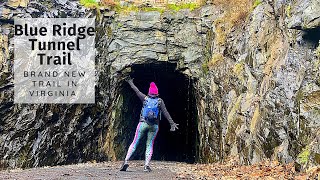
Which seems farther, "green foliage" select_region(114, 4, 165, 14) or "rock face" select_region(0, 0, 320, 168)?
"green foliage" select_region(114, 4, 165, 14)

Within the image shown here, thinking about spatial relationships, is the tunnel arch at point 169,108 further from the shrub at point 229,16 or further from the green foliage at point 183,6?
the shrub at point 229,16

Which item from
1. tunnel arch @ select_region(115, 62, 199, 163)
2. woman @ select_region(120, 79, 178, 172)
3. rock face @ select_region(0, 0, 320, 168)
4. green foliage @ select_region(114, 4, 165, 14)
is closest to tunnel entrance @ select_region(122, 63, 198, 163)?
tunnel arch @ select_region(115, 62, 199, 163)

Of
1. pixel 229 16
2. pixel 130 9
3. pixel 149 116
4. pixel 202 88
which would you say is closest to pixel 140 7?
pixel 130 9

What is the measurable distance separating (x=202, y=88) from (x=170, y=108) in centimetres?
733

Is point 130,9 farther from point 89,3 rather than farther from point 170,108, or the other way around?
point 170,108

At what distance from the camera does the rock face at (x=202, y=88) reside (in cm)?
830

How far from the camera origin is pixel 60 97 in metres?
13.3

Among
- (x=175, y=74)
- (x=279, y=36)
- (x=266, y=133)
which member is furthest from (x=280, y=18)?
(x=175, y=74)

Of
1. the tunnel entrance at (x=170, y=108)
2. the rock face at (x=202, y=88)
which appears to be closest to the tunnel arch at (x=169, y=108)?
the tunnel entrance at (x=170, y=108)

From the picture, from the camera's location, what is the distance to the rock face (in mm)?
8305

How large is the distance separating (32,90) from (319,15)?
8362 mm

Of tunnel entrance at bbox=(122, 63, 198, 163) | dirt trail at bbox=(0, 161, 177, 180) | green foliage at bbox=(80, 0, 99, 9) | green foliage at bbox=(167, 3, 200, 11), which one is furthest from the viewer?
tunnel entrance at bbox=(122, 63, 198, 163)

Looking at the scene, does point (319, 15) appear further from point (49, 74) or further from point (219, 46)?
point (49, 74)

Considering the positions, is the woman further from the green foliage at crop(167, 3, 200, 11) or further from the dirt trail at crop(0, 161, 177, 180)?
the green foliage at crop(167, 3, 200, 11)
